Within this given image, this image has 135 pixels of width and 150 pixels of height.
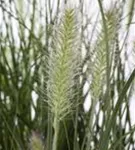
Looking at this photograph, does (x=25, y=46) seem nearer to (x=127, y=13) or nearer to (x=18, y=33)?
(x=18, y=33)

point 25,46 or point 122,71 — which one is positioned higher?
point 25,46

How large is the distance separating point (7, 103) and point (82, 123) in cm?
16

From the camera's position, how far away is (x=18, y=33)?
96cm

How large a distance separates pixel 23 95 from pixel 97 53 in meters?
0.40

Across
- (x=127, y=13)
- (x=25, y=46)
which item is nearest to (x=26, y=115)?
(x=25, y=46)

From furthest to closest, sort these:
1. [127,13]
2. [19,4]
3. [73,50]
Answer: [19,4] → [127,13] → [73,50]

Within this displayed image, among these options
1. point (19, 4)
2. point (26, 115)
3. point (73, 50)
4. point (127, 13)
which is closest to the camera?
point (73, 50)

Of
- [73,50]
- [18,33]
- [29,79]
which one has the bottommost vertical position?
[73,50]

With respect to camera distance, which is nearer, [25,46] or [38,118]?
[38,118]

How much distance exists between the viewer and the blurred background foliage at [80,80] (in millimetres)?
491

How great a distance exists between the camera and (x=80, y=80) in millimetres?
706

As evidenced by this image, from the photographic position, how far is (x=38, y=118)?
2.53 feet

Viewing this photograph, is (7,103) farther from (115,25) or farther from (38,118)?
(115,25)

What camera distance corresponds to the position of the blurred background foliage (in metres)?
0.49
